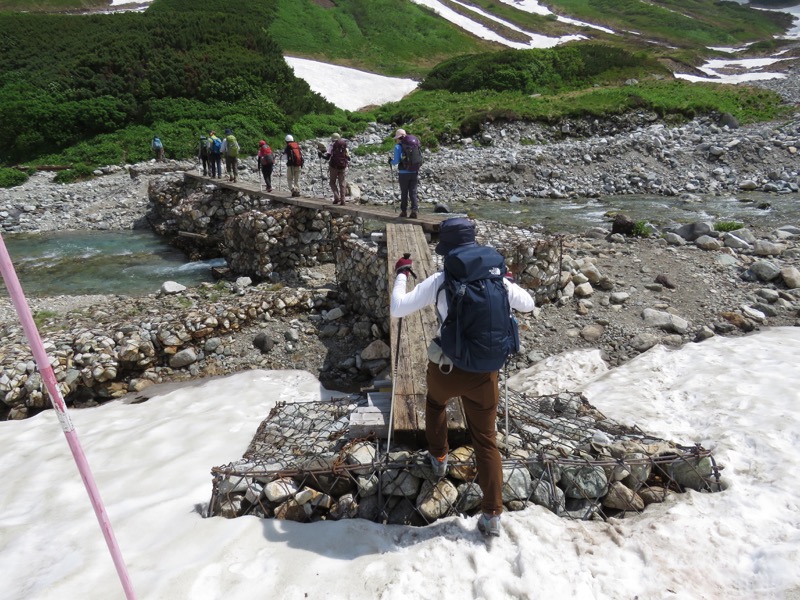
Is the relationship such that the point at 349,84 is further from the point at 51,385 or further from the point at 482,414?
the point at 51,385

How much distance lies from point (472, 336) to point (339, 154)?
10063mm

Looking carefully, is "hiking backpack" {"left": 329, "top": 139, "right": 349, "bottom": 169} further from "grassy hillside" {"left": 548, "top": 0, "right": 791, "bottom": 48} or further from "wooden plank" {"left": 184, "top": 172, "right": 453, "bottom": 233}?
"grassy hillside" {"left": 548, "top": 0, "right": 791, "bottom": 48}

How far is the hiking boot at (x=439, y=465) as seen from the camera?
12.3 feet

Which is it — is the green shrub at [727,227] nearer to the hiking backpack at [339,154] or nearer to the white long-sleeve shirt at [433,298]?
the hiking backpack at [339,154]

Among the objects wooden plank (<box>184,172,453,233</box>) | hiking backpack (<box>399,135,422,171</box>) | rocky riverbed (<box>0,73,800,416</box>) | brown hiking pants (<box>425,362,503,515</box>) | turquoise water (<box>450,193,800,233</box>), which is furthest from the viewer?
turquoise water (<box>450,193,800,233</box>)

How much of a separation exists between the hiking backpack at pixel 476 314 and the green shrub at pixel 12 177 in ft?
101

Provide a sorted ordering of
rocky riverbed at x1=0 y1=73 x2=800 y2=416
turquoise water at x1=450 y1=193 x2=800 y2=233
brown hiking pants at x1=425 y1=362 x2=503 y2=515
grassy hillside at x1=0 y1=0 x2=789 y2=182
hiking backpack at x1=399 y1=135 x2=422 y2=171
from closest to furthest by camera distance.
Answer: brown hiking pants at x1=425 y1=362 x2=503 y2=515
rocky riverbed at x1=0 y1=73 x2=800 y2=416
hiking backpack at x1=399 y1=135 x2=422 y2=171
turquoise water at x1=450 y1=193 x2=800 y2=233
grassy hillside at x1=0 y1=0 x2=789 y2=182

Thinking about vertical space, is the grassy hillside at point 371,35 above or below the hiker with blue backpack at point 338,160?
above

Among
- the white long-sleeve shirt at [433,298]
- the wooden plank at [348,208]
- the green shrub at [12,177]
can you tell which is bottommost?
the green shrub at [12,177]

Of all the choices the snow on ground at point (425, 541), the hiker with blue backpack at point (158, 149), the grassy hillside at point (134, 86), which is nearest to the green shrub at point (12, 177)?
the grassy hillside at point (134, 86)

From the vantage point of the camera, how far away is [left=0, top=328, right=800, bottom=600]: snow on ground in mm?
3209

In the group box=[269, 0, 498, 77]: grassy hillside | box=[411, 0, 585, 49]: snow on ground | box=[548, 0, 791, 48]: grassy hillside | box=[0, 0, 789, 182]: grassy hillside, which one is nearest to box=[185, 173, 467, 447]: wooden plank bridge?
box=[0, 0, 789, 182]: grassy hillside

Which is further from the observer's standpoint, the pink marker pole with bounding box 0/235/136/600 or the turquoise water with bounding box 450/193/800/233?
the turquoise water with bounding box 450/193/800/233

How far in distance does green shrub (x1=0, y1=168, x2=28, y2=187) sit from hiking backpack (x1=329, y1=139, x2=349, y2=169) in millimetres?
22755
